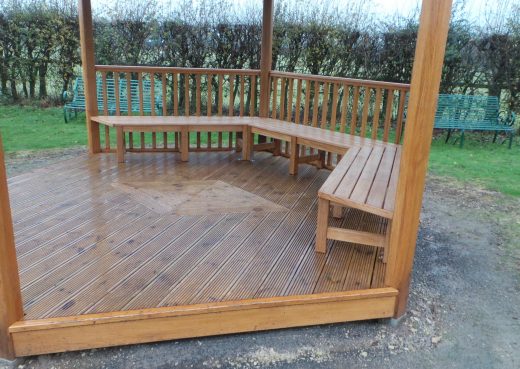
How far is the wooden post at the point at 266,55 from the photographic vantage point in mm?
5008

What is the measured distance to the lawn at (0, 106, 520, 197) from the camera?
5.32 m

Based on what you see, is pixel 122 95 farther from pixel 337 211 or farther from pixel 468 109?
pixel 468 109

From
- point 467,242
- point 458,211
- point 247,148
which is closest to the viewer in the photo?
point 467,242

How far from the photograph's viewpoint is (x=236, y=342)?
Result: 2217 millimetres

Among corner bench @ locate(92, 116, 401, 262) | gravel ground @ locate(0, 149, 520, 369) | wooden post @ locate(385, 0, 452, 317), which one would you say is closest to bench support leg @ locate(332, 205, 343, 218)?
corner bench @ locate(92, 116, 401, 262)

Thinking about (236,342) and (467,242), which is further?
(467,242)

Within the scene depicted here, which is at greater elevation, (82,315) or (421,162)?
(421,162)

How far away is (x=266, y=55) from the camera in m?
5.30

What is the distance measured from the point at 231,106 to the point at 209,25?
8.67 ft

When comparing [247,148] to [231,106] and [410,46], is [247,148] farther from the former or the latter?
[410,46]

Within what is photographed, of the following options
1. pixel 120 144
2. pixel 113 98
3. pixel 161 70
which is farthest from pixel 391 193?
pixel 113 98

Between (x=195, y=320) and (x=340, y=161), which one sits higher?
(x=340, y=161)

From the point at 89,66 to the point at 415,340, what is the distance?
13.6ft

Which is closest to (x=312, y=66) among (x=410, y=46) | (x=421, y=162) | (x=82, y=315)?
(x=410, y=46)
